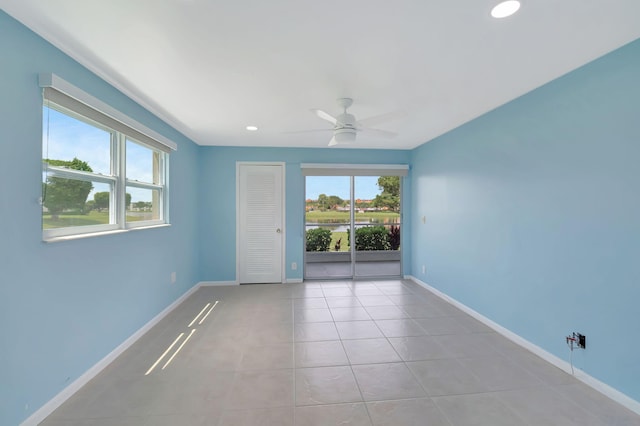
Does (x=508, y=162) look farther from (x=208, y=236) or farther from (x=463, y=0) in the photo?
(x=208, y=236)

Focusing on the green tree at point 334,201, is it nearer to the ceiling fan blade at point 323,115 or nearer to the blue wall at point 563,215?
the blue wall at point 563,215

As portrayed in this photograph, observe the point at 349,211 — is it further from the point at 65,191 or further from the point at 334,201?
the point at 65,191

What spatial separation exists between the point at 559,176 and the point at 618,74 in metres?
0.75

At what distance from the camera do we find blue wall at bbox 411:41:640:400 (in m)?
1.87

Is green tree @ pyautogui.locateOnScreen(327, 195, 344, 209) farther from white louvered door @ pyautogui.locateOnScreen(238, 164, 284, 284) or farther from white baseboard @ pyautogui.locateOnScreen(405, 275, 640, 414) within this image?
white baseboard @ pyautogui.locateOnScreen(405, 275, 640, 414)

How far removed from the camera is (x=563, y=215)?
7.54ft

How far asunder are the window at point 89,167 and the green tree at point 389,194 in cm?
368

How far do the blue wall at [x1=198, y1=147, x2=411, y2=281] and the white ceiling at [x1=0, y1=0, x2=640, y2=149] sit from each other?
174 cm

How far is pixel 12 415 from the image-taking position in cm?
154

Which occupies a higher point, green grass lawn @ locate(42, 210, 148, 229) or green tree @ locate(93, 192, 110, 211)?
green tree @ locate(93, 192, 110, 211)

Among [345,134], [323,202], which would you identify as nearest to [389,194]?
[323,202]

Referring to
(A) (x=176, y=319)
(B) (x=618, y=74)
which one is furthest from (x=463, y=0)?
(A) (x=176, y=319)

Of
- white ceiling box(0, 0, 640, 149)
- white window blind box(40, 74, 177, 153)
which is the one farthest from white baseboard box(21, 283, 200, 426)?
white ceiling box(0, 0, 640, 149)

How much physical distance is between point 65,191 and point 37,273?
0.59m
